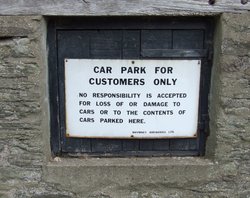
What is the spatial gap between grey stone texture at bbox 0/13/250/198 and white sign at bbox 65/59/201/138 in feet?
0.57

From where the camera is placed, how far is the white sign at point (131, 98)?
2352 mm

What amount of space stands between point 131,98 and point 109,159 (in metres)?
0.49

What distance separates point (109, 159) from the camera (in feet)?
8.20

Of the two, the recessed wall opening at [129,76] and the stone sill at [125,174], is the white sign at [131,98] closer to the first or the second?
the recessed wall opening at [129,76]

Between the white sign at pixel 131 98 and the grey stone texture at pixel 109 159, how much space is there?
0.17 metres

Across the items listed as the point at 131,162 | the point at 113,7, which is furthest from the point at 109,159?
the point at 113,7

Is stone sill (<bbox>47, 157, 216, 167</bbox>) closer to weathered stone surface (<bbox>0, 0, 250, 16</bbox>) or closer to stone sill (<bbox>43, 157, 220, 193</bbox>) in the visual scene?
stone sill (<bbox>43, 157, 220, 193</bbox>)

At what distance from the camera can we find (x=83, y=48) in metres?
2.35

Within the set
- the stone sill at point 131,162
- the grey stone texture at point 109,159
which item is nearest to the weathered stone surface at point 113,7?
the grey stone texture at point 109,159

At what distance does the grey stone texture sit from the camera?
220 centimetres

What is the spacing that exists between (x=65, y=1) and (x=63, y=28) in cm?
22

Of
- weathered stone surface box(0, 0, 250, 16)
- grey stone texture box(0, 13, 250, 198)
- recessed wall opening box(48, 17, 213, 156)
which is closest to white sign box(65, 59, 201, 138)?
recessed wall opening box(48, 17, 213, 156)

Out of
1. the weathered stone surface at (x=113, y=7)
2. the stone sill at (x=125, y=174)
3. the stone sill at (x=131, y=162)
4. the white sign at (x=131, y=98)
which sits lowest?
the stone sill at (x=125, y=174)

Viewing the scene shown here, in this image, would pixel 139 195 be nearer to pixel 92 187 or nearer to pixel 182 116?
pixel 92 187
